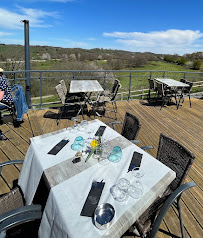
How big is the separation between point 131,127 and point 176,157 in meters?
A: 0.69

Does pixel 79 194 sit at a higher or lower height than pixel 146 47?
lower

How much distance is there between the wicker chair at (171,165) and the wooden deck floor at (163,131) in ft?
1.02

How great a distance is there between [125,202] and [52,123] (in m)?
3.03

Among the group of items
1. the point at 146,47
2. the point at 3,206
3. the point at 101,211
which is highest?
the point at 146,47

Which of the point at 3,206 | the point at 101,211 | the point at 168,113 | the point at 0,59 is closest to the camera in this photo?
the point at 101,211

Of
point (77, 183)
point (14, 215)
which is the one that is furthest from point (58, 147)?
point (14, 215)

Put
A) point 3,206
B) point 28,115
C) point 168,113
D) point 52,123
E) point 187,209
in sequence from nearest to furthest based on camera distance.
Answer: point 3,206
point 187,209
point 52,123
point 28,115
point 168,113

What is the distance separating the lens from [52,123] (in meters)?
3.66

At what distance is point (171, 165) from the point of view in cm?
155

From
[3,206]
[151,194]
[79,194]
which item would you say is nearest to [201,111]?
[151,194]

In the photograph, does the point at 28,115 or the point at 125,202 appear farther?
the point at 28,115

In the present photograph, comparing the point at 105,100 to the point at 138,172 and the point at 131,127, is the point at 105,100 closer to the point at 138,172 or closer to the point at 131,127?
the point at 131,127

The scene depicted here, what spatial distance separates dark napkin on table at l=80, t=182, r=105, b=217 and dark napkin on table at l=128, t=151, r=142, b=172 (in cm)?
31

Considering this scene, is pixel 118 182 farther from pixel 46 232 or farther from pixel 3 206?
pixel 3 206
